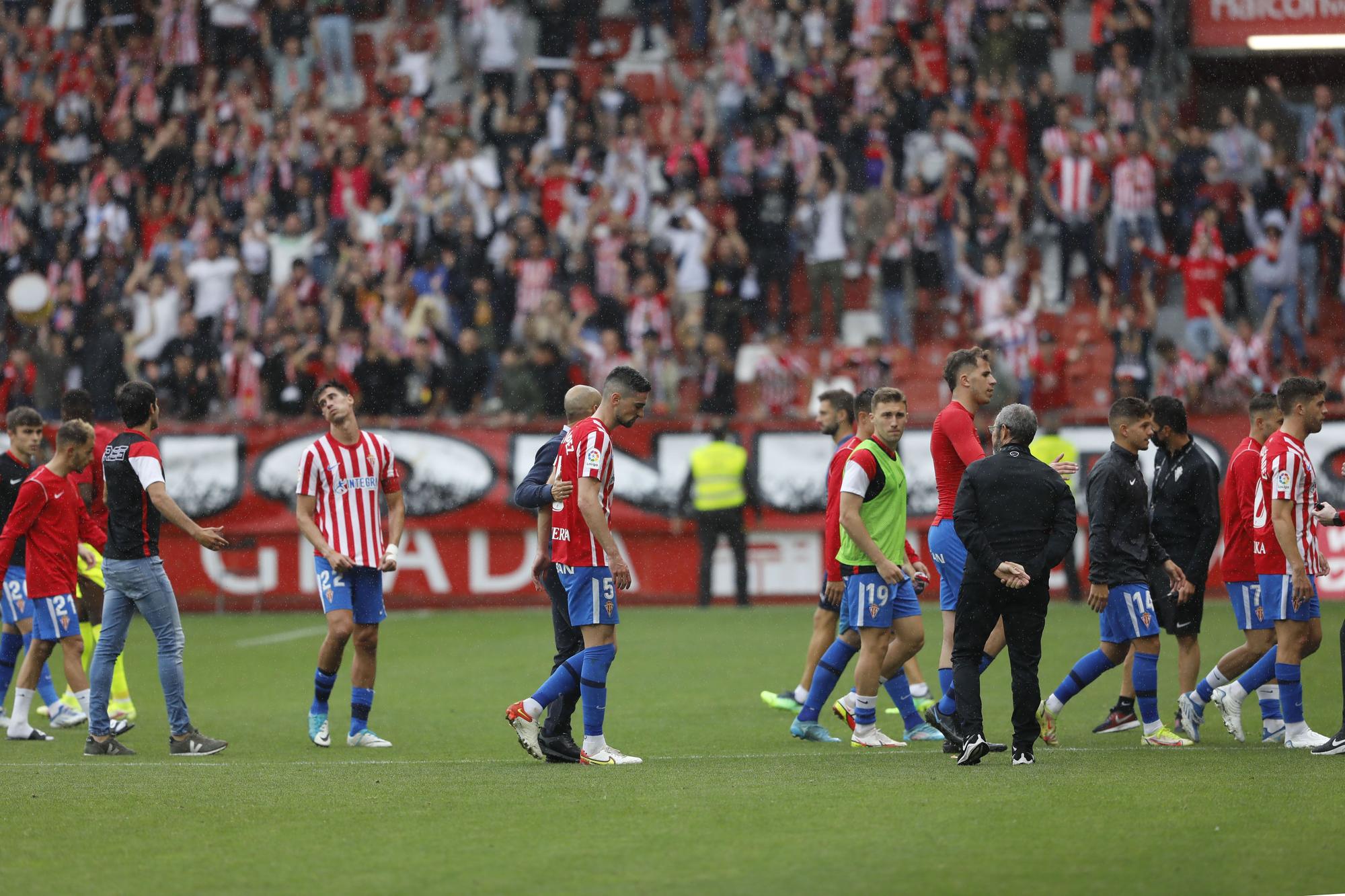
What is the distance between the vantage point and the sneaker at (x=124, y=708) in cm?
1198

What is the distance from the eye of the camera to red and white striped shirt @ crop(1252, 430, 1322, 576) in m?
9.55

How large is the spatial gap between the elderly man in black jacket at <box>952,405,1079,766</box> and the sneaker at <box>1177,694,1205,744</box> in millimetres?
1937

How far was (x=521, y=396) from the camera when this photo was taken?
21.0 metres

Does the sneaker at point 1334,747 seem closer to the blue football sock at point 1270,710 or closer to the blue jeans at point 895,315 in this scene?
the blue football sock at point 1270,710

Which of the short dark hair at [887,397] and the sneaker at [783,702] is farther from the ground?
the short dark hair at [887,397]

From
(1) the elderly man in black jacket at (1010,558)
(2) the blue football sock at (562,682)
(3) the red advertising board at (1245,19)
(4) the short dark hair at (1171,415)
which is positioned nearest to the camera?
(1) the elderly man in black jacket at (1010,558)

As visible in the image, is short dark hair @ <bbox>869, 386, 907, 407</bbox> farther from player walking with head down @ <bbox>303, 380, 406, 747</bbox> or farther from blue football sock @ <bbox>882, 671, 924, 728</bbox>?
player walking with head down @ <bbox>303, 380, 406, 747</bbox>

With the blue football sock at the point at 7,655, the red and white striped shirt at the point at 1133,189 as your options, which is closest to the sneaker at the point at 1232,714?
the blue football sock at the point at 7,655

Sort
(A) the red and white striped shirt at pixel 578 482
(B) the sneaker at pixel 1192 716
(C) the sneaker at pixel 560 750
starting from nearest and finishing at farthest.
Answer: (A) the red and white striped shirt at pixel 578 482
(C) the sneaker at pixel 560 750
(B) the sneaker at pixel 1192 716

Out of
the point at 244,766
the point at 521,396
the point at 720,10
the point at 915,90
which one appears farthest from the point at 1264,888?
the point at 720,10

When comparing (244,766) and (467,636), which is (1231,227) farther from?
(244,766)

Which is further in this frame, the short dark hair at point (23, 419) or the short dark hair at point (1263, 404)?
the short dark hair at point (23, 419)

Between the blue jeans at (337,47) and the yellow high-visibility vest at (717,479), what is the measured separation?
40.8ft

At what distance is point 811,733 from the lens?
10.6 meters
